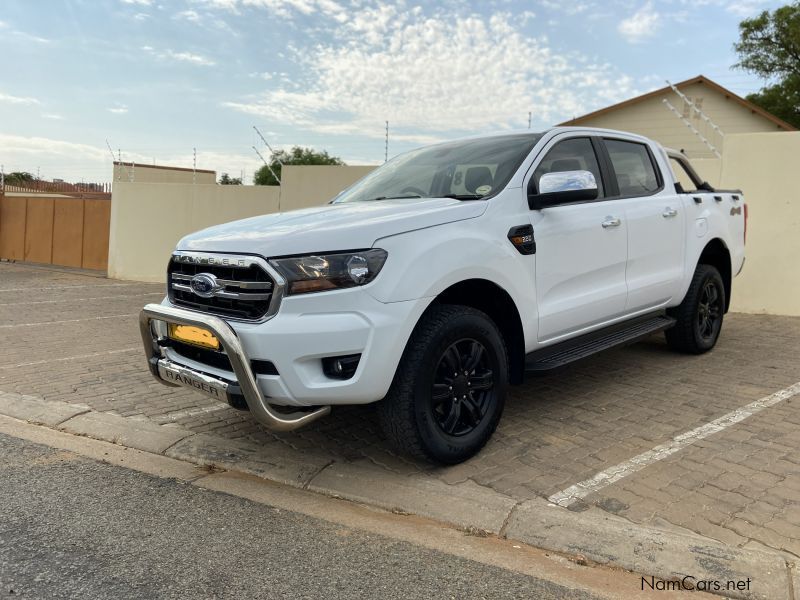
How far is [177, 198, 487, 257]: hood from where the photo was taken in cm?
309

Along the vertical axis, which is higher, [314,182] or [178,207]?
[314,182]

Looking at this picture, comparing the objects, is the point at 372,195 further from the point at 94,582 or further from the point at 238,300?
the point at 94,582

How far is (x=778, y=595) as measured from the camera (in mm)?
2432

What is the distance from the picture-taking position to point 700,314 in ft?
19.3

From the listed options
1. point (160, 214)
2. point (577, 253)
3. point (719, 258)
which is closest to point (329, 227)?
point (577, 253)

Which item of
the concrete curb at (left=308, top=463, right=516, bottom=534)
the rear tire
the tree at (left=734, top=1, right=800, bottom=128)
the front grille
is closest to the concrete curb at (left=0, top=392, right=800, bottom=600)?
the concrete curb at (left=308, top=463, right=516, bottom=534)

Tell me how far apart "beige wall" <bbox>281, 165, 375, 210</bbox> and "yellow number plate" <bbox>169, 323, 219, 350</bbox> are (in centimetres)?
782

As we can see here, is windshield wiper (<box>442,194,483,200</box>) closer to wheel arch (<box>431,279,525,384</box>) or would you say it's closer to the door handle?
wheel arch (<box>431,279,525,384</box>)

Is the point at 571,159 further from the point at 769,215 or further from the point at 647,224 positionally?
the point at 769,215

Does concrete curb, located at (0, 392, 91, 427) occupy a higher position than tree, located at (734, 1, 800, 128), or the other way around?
tree, located at (734, 1, 800, 128)

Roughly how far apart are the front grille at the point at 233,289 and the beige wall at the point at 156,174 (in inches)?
457

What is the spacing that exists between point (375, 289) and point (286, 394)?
0.65m

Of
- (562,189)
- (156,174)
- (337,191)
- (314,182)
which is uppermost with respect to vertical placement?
(156,174)

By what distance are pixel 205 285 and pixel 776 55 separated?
1370 inches
